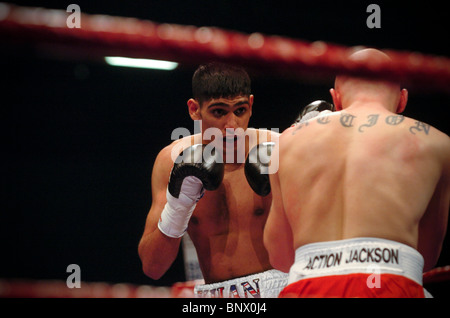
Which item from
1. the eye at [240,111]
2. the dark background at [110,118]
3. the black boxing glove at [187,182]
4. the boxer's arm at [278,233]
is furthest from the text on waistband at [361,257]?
the dark background at [110,118]

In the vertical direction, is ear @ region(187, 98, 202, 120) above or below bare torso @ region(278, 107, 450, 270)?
above

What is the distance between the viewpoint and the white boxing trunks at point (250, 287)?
1.63 m

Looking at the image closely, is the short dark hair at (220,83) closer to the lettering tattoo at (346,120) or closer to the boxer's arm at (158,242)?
the boxer's arm at (158,242)

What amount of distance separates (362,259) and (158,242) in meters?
0.93

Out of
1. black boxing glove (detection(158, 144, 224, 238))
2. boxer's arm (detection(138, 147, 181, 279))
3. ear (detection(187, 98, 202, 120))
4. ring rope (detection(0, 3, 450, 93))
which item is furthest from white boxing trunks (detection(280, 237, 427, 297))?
ear (detection(187, 98, 202, 120))

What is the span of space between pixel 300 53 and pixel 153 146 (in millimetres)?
2469

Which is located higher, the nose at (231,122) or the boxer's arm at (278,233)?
the nose at (231,122)

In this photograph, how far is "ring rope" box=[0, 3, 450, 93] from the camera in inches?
23.2

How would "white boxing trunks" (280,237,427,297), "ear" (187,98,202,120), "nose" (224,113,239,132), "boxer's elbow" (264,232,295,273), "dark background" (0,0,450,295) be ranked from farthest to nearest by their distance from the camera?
1. "dark background" (0,0,450,295)
2. "ear" (187,98,202,120)
3. "nose" (224,113,239,132)
4. "boxer's elbow" (264,232,295,273)
5. "white boxing trunks" (280,237,427,297)

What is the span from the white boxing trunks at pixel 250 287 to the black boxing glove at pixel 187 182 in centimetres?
24

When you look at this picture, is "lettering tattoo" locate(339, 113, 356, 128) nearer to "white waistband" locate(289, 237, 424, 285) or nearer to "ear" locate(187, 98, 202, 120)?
"white waistband" locate(289, 237, 424, 285)

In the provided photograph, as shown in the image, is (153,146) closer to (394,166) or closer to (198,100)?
(198,100)

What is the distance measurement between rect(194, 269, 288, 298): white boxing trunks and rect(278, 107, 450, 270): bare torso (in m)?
0.57

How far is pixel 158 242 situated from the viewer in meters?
1.75
